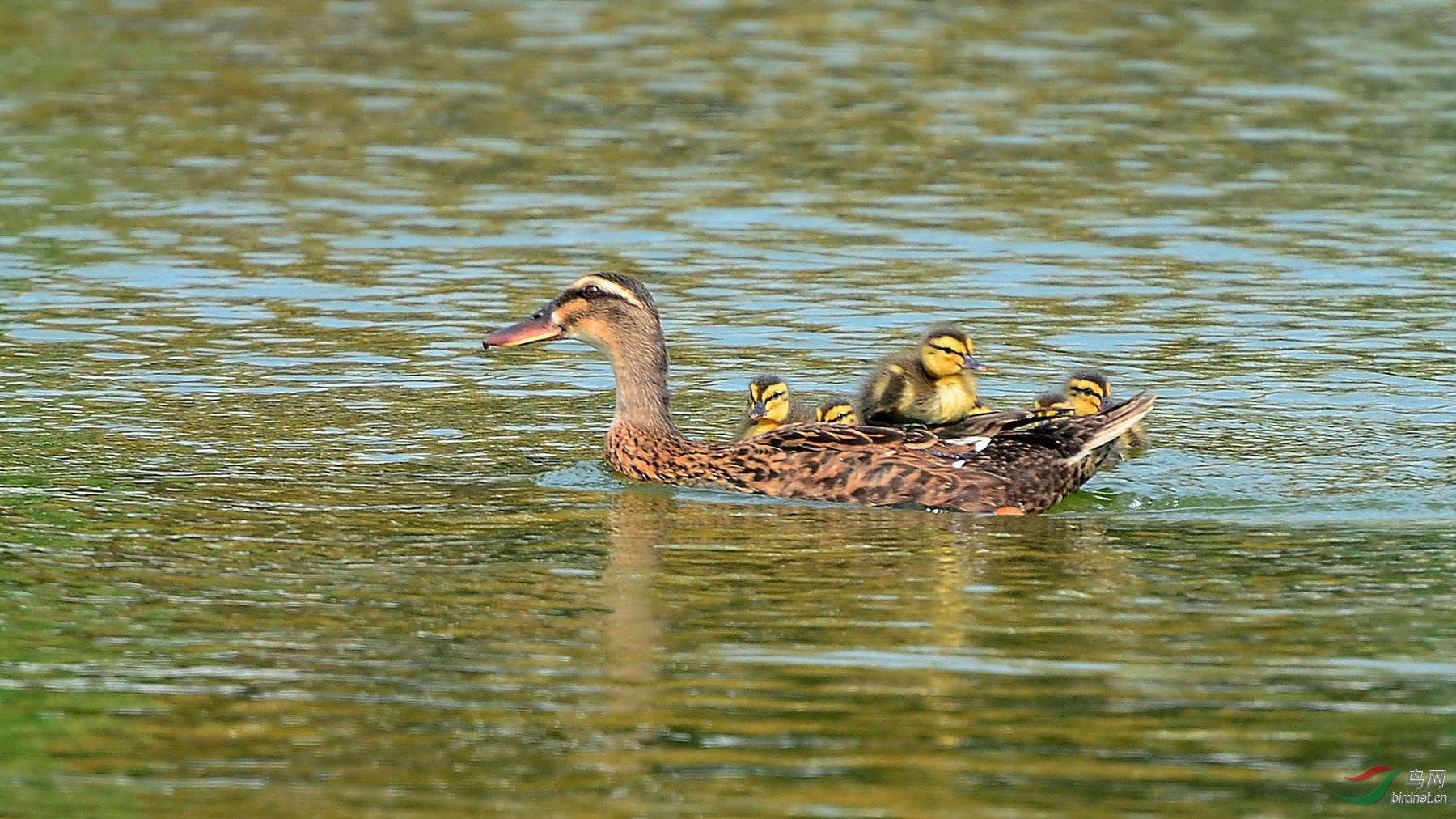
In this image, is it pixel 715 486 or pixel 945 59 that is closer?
pixel 715 486

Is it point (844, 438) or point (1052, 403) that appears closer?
point (844, 438)

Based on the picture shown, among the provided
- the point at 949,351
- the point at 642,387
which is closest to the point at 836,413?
the point at 949,351

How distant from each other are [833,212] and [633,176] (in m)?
2.13

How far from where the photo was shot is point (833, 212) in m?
18.6

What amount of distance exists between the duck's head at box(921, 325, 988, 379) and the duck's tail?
3.72 ft

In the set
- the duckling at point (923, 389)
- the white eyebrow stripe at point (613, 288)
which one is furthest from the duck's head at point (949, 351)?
the white eyebrow stripe at point (613, 288)

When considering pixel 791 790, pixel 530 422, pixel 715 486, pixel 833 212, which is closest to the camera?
pixel 791 790

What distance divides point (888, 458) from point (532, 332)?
205 cm

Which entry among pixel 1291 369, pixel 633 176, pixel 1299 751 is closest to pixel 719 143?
pixel 633 176

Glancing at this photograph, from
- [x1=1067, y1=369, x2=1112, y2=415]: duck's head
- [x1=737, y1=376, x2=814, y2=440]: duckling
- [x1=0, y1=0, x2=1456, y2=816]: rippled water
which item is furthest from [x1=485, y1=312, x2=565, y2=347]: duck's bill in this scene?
[x1=1067, y1=369, x2=1112, y2=415]: duck's head

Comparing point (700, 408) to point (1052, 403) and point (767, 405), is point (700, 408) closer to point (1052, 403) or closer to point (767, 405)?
point (767, 405)

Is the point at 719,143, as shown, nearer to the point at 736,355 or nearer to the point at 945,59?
the point at 945,59

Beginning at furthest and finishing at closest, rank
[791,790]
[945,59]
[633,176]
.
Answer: [945,59]
[633,176]
[791,790]

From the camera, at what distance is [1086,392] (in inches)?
478
